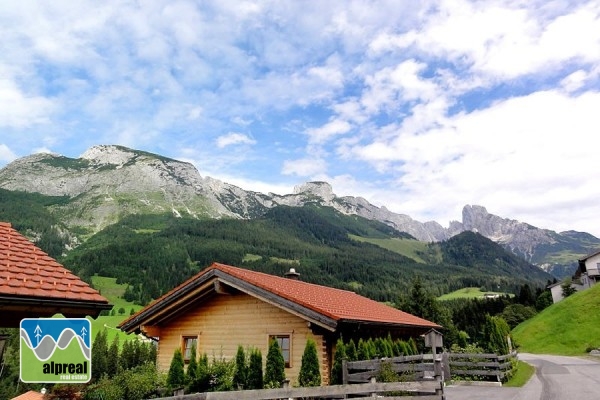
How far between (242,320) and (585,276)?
75.9 meters

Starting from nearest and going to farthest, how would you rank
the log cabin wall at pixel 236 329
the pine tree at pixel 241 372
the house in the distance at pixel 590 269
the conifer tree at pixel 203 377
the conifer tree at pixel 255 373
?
the conifer tree at pixel 255 373, the pine tree at pixel 241 372, the conifer tree at pixel 203 377, the log cabin wall at pixel 236 329, the house in the distance at pixel 590 269

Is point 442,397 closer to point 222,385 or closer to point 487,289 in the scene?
point 222,385

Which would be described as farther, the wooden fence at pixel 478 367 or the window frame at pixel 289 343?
the wooden fence at pixel 478 367

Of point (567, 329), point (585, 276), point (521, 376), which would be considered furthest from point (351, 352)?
point (585, 276)

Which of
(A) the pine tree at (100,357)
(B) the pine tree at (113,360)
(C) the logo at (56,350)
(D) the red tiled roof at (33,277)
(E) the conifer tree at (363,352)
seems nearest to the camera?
(C) the logo at (56,350)

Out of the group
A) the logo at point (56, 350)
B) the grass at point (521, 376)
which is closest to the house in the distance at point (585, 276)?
the grass at point (521, 376)

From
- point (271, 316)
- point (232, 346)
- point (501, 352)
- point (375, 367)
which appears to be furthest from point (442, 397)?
point (501, 352)

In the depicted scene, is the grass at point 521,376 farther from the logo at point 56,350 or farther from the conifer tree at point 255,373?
the logo at point 56,350

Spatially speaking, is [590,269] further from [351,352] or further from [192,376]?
[192,376]

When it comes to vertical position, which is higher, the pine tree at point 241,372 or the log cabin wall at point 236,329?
the log cabin wall at point 236,329

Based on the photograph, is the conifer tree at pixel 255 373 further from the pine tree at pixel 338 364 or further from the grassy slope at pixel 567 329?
the grassy slope at pixel 567 329

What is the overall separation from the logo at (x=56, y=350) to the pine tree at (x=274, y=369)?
37.7 ft

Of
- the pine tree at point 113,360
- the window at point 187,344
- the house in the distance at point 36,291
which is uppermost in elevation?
the house in the distance at point 36,291

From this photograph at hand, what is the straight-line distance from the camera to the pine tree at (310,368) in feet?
52.2
